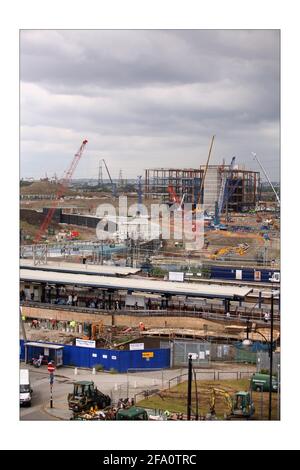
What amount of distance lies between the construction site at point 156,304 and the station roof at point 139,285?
17mm

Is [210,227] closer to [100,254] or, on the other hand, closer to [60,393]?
[100,254]

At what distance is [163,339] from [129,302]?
190 cm

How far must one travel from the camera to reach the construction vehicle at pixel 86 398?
15.6 ft

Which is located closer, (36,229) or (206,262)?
(206,262)

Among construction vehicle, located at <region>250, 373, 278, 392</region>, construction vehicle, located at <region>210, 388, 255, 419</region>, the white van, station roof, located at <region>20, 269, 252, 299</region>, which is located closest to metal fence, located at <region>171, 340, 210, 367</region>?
construction vehicle, located at <region>250, 373, 278, 392</region>

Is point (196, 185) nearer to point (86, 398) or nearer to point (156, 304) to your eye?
point (156, 304)

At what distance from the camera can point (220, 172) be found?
908 inches

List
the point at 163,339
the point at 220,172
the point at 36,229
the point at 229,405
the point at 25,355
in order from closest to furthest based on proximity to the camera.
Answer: the point at 229,405
the point at 25,355
the point at 163,339
the point at 36,229
the point at 220,172

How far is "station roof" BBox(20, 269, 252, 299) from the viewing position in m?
8.15

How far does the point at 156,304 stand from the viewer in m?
9.12

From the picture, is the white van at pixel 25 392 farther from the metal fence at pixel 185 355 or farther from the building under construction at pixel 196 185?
the building under construction at pixel 196 185

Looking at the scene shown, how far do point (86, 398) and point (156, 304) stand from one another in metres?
4.34

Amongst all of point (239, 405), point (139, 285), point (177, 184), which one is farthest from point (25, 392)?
point (177, 184)
